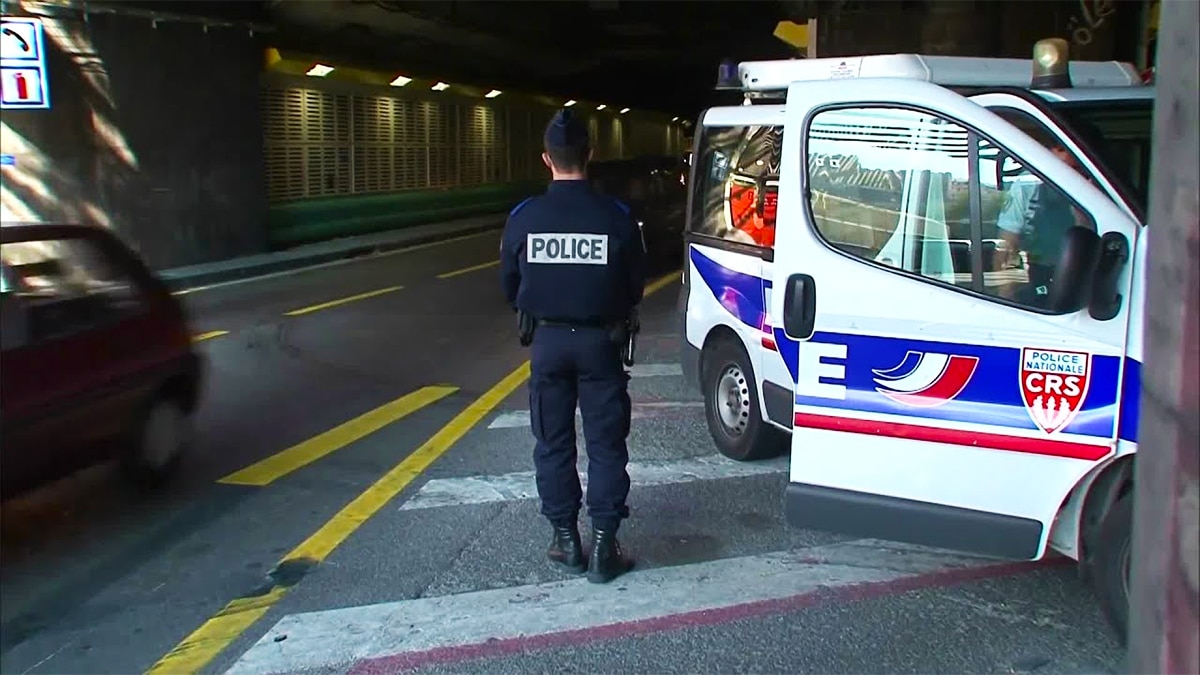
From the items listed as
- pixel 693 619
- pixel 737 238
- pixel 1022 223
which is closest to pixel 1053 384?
pixel 1022 223

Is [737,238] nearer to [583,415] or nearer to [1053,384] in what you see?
[583,415]

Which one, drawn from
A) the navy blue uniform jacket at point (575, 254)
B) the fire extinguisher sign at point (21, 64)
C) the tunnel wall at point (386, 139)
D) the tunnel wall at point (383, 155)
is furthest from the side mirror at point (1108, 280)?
the tunnel wall at point (386, 139)

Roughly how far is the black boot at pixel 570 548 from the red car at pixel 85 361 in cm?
240

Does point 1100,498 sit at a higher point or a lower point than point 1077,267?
lower

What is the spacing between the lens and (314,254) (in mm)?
19578

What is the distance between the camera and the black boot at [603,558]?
4812 mm

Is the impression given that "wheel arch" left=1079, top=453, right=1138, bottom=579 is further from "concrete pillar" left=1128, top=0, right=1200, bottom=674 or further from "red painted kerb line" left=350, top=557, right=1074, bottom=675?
→ "concrete pillar" left=1128, top=0, right=1200, bottom=674

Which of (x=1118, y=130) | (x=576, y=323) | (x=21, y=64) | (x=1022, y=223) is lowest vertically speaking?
(x=576, y=323)

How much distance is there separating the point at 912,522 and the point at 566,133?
206 cm

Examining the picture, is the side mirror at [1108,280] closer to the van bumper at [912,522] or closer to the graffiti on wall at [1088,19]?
the van bumper at [912,522]

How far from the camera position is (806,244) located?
4.38m

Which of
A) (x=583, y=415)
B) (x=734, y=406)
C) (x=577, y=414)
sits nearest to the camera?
(x=583, y=415)

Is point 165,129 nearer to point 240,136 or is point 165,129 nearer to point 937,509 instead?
point 240,136

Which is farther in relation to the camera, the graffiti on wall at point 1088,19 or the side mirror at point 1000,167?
the graffiti on wall at point 1088,19
